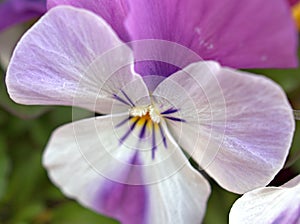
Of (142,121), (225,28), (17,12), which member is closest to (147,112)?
(142,121)

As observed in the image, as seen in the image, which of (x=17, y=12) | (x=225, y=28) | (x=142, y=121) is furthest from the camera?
(x=17, y=12)

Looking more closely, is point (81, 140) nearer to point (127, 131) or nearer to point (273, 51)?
point (127, 131)

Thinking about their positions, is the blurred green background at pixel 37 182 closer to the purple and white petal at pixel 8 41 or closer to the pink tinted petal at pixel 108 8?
the purple and white petal at pixel 8 41

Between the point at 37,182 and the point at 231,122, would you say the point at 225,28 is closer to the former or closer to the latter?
the point at 231,122

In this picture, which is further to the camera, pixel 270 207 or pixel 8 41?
pixel 8 41

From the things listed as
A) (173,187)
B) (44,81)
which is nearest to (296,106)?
(173,187)

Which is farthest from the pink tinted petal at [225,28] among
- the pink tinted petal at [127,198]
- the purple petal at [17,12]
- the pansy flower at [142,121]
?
the purple petal at [17,12]
